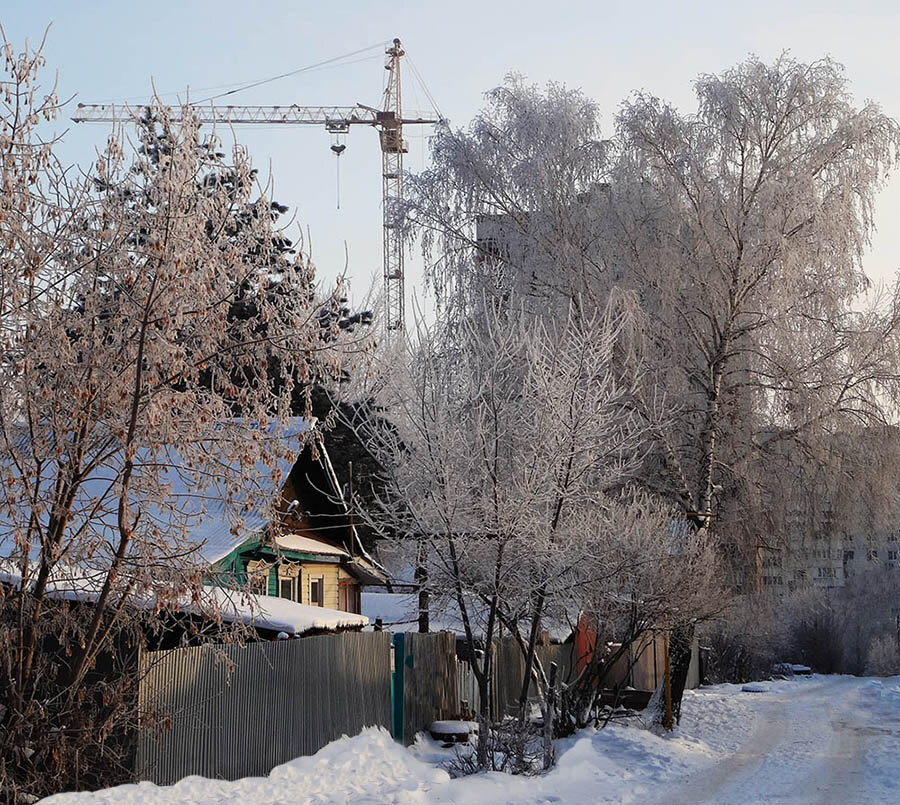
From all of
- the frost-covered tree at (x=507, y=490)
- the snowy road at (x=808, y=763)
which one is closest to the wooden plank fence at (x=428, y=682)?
the frost-covered tree at (x=507, y=490)

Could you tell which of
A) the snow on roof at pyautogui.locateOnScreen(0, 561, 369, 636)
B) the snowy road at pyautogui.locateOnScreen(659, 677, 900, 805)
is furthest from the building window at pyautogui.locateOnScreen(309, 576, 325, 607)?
the snowy road at pyautogui.locateOnScreen(659, 677, 900, 805)

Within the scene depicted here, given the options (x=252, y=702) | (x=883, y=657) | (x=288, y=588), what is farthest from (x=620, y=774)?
(x=883, y=657)

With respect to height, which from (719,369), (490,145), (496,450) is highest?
(490,145)

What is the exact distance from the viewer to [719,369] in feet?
72.0

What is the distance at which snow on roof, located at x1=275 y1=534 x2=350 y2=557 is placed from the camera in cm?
2068

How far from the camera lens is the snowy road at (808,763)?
1404cm

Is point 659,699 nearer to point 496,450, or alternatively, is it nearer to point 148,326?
point 496,450

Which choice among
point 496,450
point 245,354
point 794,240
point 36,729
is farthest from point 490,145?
point 36,729

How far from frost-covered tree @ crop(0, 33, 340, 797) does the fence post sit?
31.2 ft

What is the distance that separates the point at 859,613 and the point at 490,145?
4500 centimetres

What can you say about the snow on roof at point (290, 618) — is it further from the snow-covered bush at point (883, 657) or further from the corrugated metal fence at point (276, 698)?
the snow-covered bush at point (883, 657)

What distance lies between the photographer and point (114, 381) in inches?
336

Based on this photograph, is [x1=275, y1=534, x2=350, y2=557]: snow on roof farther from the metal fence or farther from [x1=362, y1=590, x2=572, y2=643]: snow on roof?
the metal fence

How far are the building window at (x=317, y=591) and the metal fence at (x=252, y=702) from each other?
269 inches
